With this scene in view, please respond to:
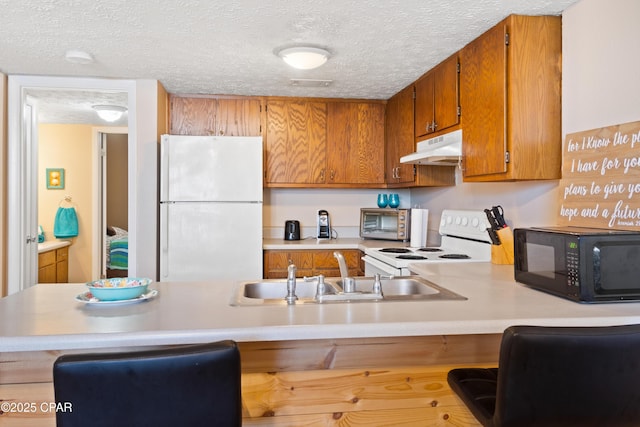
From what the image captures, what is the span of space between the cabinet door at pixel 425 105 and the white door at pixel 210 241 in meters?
1.28

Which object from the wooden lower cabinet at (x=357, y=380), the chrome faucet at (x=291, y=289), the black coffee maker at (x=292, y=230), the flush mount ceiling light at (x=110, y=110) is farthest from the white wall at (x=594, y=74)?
the flush mount ceiling light at (x=110, y=110)

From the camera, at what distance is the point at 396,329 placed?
3.92 feet

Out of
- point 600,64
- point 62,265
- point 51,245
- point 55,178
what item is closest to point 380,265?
point 600,64

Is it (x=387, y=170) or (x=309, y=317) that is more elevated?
(x=387, y=170)

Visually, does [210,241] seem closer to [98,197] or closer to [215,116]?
[215,116]

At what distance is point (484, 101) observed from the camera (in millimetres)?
2217

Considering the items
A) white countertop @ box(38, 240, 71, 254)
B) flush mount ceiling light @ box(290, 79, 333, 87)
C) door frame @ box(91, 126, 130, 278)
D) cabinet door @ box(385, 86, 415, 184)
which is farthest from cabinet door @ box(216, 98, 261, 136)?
white countertop @ box(38, 240, 71, 254)

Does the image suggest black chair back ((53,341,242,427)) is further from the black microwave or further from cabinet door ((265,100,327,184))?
cabinet door ((265,100,327,184))

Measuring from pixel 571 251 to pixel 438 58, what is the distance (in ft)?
5.28

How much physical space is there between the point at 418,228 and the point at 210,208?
1.56 metres

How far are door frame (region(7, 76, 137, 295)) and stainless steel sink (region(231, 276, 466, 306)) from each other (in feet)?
5.89

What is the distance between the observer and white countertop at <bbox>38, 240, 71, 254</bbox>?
14.0 feet

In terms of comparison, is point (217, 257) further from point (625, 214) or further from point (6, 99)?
point (625, 214)

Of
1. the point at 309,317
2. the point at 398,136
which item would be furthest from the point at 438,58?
the point at 309,317
